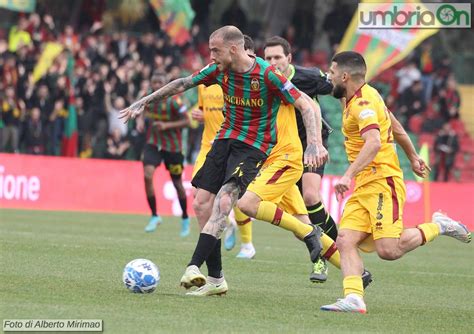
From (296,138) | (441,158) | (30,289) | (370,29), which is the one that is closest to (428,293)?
(296,138)

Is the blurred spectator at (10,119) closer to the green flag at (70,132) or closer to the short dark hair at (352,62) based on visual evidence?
the green flag at (70,132)

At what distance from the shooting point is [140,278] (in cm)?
937

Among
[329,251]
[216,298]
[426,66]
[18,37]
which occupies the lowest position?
[216,298]

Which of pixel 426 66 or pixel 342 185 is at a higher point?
pixel 426 66

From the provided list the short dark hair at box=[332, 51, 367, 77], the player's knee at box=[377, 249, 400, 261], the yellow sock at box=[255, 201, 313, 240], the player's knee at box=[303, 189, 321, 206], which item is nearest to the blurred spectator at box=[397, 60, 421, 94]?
the player's knee at box=[303, 189, 321, 206]

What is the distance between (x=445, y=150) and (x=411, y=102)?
1.65 m

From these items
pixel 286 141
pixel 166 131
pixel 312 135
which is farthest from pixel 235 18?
pixel 312 135

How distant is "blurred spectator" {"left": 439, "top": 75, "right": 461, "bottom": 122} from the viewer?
26609 mm

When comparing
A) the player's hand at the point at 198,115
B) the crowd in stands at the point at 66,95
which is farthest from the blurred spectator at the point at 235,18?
the player's hand at the point at 198,115

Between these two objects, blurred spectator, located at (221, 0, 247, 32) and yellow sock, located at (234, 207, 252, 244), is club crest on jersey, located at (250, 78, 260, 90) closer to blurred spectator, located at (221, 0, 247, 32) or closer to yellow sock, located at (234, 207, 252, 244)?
yellow sock, located at (234, 207, 252, 244)

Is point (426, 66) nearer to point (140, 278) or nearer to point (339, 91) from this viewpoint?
point (339, 91)

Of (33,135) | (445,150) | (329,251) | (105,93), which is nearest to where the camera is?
(329,251)

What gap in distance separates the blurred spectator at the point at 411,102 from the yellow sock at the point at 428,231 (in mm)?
17223

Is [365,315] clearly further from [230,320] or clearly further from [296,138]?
[296,138]
